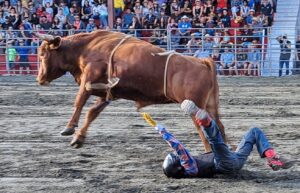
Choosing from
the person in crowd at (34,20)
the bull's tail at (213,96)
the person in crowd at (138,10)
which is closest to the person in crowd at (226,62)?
the person in crowd at (138,10)

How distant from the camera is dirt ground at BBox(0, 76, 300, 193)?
660 centimetres

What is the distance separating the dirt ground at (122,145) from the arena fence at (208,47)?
485 cm

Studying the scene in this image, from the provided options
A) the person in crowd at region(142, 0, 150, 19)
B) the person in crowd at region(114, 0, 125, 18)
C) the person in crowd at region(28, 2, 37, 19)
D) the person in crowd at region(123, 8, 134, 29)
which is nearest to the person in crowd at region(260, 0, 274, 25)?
the person in crowd at region(142, 0, 150, 19)

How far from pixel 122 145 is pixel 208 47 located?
11673 mm

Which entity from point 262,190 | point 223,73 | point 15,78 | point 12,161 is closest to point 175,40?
point 223,73

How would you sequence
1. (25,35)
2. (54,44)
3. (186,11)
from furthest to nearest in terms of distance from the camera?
(186,11)
(25,35)
(54,44)

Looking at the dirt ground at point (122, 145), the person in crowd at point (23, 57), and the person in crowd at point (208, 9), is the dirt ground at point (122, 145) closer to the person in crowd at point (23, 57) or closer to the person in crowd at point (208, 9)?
the person in crowd at point (23, 57)

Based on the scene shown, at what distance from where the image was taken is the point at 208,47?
20.0 metres

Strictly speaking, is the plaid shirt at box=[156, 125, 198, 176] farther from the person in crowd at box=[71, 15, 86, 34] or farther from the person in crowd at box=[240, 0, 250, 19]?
the person in crowd at box=[240, 0, 250, 19]

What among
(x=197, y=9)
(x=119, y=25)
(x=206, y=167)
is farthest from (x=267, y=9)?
(x=206, y=167)

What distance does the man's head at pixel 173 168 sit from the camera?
22.2 feet

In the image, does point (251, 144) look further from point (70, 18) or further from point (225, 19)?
point (70, 18)

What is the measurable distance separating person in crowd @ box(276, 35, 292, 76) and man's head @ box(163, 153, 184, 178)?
511 inches

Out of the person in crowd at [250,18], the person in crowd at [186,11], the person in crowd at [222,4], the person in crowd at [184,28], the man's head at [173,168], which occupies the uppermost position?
the person in crowd at [222,4]
